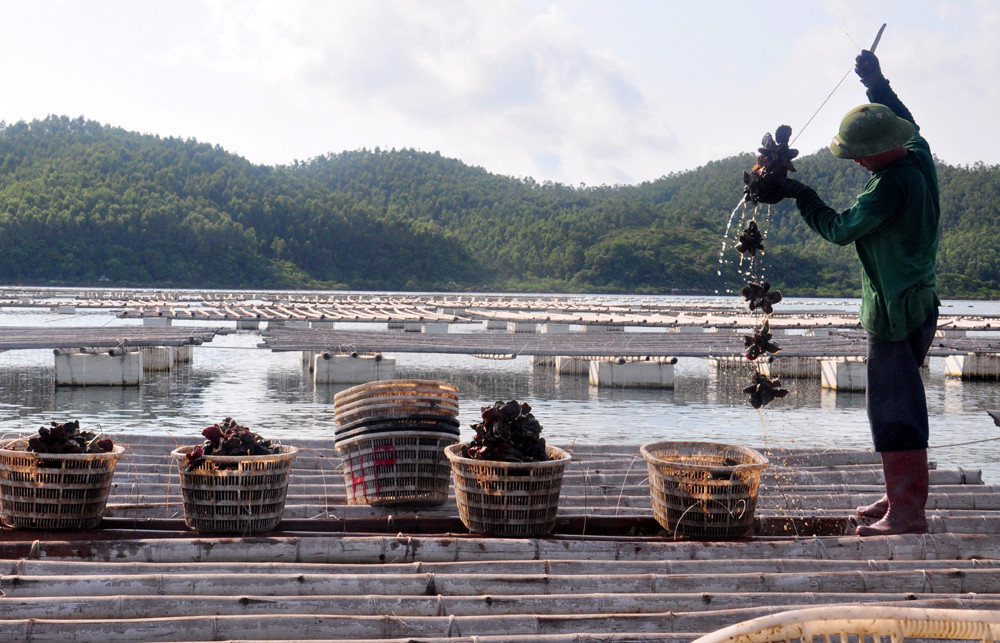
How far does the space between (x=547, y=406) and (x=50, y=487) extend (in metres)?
14.5

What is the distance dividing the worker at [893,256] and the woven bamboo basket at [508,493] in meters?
1.69

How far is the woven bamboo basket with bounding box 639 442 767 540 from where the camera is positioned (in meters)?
4.84

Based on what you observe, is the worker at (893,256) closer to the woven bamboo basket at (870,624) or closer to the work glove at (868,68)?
the work glove at (868,68)

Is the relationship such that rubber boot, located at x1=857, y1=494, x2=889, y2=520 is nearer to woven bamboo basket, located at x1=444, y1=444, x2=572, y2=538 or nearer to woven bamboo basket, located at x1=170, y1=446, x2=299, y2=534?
woven bamboo basket, located at x1=444, y1=444, x2=572, y2=538

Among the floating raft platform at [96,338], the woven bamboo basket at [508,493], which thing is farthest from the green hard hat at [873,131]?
the floating raft platform at [96,338]

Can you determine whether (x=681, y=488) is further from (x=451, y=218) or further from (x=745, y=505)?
(x=451, y=218)

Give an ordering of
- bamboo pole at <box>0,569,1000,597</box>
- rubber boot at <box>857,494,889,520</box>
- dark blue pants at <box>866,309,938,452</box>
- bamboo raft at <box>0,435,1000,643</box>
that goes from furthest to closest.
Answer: rubber boot at <box>857,494,889,520</box> → dark blue pants at <box>866,309,938,452</box> → bamboo pole at <box>0,569,1000,597</box> → bamboo raft at <box>0,435,1000,643</box>

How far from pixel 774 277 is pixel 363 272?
4474 cm

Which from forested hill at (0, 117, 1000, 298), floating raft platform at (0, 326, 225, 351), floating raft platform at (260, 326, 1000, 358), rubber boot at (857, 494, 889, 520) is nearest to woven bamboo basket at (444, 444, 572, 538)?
rubber boot at (857, 494, 889, 520)

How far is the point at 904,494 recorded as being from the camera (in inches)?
189

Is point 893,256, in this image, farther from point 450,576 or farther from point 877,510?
point 450,576

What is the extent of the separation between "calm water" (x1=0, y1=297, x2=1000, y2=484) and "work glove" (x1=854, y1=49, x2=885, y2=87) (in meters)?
8.97

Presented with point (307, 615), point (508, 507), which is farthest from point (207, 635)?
point (508, 507)

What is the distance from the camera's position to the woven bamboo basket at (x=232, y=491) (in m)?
4.84
